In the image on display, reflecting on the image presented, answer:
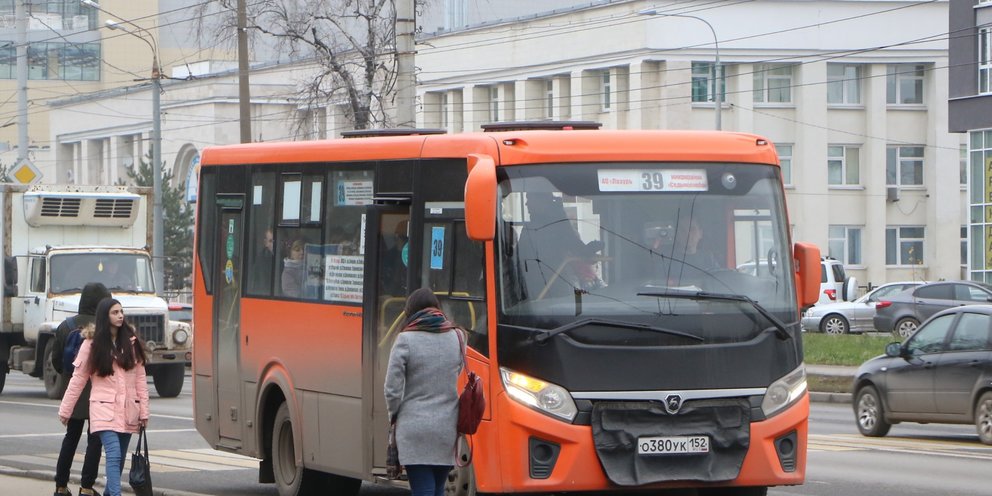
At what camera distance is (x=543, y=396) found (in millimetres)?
9562

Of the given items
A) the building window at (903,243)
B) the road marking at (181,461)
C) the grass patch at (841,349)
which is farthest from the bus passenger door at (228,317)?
the building window at (903,243)

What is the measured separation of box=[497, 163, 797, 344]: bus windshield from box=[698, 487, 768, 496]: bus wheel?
0.95 m

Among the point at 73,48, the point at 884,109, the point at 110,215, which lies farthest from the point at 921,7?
the point at 73,48

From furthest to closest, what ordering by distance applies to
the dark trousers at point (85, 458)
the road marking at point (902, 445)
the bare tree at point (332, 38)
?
the bare tree at point (332, 38) → the road marking at point (902, 445) → the dark trousers at point (85, 458)

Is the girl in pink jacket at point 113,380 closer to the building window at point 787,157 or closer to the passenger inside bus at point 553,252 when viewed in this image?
the passenger inside bus at point 553,252

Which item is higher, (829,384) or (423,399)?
(423,399)

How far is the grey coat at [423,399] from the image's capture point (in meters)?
8.80

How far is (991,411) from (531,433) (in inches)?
370

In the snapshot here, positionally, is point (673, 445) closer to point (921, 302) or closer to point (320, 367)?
point (320, 367)

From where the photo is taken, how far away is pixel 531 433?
9492 millimetres

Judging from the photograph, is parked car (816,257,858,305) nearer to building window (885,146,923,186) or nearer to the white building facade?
the white building facade

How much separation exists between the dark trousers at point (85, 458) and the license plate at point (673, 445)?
413 centimetres

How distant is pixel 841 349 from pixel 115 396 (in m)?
23.6

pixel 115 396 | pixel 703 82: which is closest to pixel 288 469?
Answer: pixel 115 396
